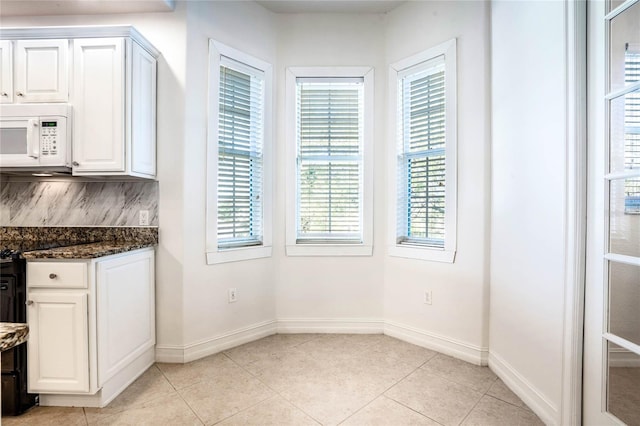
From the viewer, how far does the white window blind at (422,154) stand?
2854 mm

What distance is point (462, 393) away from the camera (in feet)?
7.13

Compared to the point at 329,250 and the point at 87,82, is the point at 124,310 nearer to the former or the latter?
the point at 87,82

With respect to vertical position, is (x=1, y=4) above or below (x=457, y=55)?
above

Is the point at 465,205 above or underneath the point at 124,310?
above

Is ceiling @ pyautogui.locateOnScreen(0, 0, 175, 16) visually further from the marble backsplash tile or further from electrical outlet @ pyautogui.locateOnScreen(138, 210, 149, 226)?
electrical outlet @ pyautogui.locateOnScreen(138, 210, 149, 226)

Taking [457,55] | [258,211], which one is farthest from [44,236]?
[457,55]

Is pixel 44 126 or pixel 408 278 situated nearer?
pixel 44 126

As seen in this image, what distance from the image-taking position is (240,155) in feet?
9.84

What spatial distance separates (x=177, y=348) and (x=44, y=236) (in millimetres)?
1402

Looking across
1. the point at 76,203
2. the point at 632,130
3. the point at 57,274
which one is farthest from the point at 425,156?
the point at 76,203

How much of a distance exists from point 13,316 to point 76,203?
1005 millimetres

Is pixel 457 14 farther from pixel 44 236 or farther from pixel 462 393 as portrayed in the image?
pixel 44 236

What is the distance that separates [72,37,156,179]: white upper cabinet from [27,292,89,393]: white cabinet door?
870 millimetres

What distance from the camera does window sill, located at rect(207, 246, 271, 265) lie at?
9.07 feet
